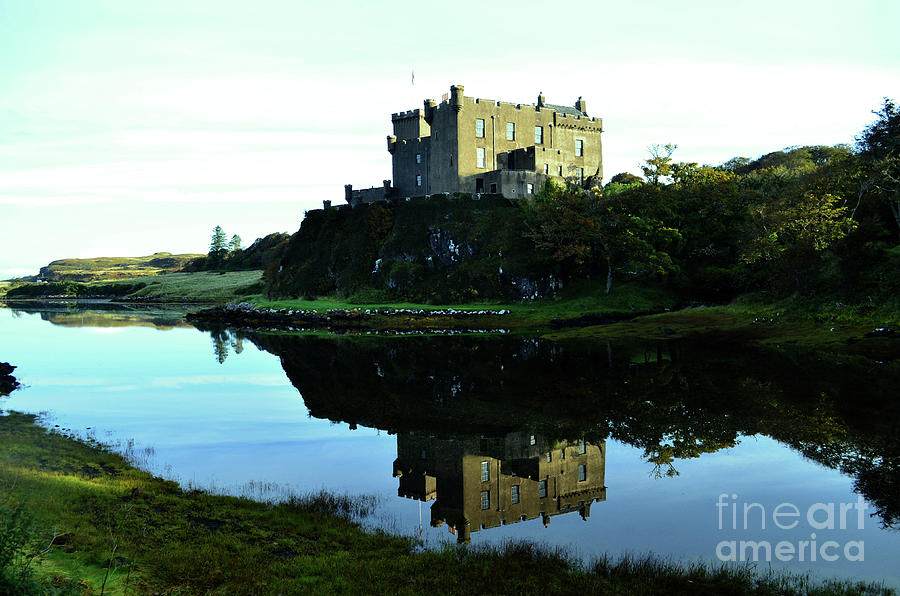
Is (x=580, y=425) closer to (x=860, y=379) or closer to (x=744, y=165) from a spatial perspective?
(x=860, y=379)

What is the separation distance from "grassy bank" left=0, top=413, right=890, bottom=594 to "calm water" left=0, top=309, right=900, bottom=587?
3.74 ft

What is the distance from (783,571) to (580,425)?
434 inches

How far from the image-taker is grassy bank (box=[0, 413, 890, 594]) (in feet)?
32.6

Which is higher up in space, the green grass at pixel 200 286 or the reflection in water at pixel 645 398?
the green grass at pixel 200 286

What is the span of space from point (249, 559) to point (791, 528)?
10427 millimetres

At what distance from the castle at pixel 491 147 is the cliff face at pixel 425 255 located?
313 centimetres

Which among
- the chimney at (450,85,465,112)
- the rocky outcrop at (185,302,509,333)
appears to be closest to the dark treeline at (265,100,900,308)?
the rocky outcrop at (185,302,509,333)

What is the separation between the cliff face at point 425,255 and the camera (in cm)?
6844

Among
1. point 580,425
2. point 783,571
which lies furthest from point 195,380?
point 783,571

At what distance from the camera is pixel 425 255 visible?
75.9 metres

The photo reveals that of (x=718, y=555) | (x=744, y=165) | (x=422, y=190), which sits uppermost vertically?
(x=744, y=165)

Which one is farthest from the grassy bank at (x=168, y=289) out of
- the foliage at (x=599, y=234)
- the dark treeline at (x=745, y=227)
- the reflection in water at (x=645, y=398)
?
the reflection in water at (x=645, y=398)

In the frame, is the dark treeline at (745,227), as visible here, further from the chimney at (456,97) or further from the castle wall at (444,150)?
the chimney at (456,97)

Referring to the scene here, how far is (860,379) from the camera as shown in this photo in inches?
1065
